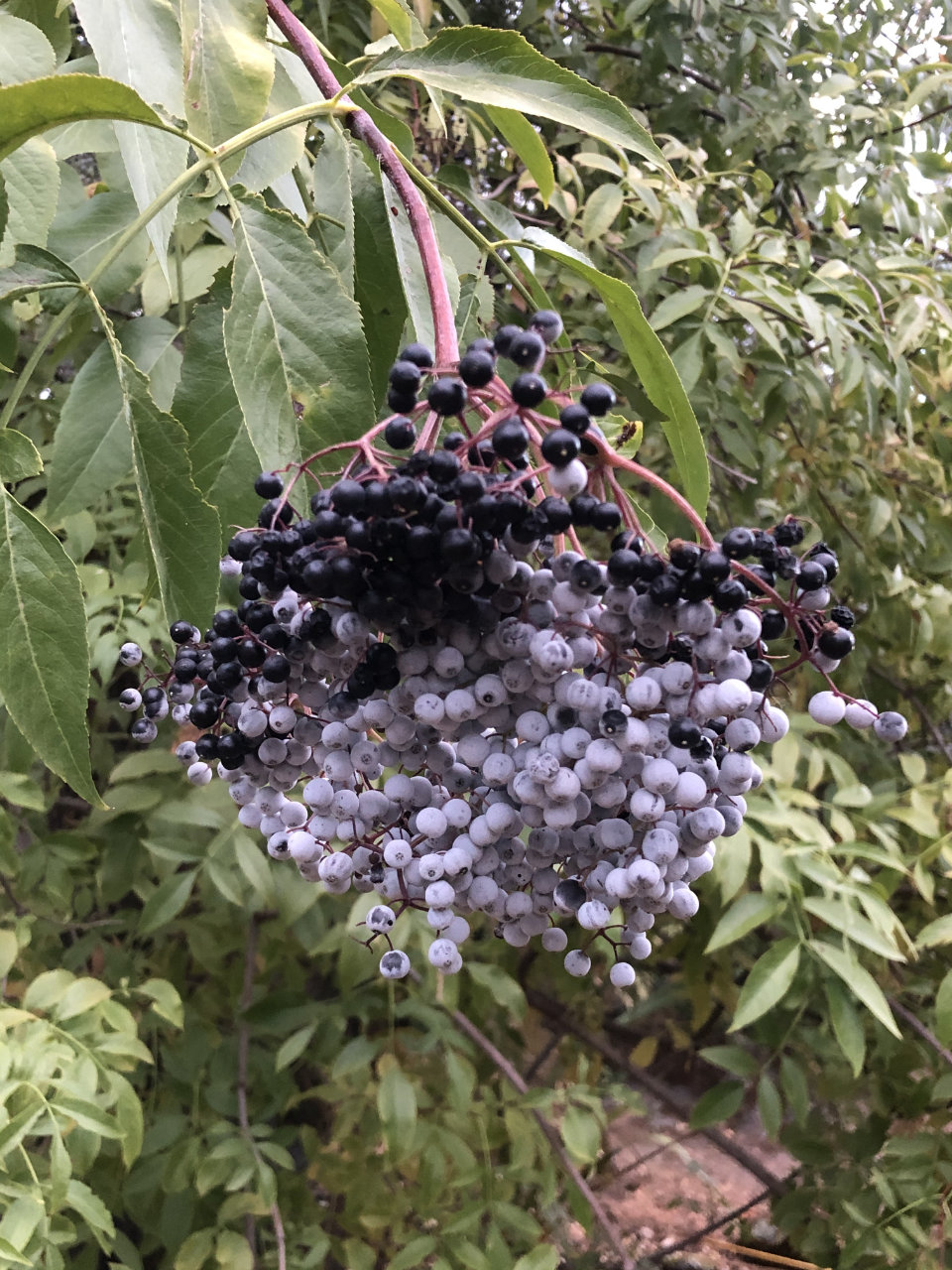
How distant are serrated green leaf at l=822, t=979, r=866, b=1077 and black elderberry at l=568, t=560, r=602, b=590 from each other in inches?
42.6

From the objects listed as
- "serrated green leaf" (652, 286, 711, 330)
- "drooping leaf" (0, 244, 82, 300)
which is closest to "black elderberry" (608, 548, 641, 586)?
"drooping leaf" (0, 244, 82, 300)

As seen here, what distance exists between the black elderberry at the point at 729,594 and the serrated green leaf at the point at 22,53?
1.97 feet

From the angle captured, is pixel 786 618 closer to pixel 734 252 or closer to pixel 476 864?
pixel 476 864

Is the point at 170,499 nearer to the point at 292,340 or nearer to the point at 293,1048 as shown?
the point at 292,340

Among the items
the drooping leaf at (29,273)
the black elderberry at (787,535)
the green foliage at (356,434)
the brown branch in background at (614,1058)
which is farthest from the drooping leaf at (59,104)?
the brown branch in background at (614,1058)

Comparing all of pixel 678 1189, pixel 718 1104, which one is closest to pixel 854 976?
pixel 718 1104

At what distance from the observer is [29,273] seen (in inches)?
25.9

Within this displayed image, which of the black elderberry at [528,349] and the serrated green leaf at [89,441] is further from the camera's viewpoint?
the serrated green leaf at [89,441]

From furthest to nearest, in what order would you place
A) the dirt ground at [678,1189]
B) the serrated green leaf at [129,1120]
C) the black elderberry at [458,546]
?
the dirt ground at [678,1189]
the serrated green leaf at [129,1120]
the black elderberry at [458,546]

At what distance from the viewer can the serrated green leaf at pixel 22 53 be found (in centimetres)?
67

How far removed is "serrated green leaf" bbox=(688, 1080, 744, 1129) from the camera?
1.61 m

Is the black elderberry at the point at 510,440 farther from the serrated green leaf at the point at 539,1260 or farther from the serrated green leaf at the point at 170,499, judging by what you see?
the serrated green leaf at the point at 539,1260

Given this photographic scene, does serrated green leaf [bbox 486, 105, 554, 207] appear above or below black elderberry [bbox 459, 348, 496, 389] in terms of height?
above

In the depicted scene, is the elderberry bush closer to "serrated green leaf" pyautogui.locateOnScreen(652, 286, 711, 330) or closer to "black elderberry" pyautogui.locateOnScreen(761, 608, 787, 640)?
"black elderberry" pyautogui.locateOnScreen(761, 608, 787, 640)
